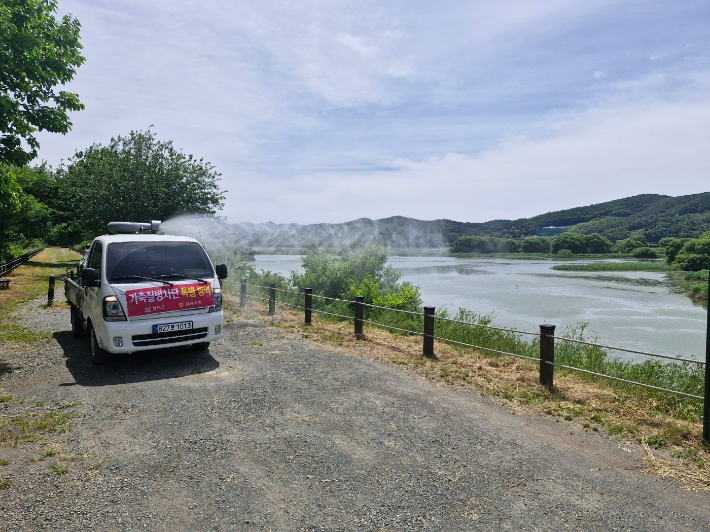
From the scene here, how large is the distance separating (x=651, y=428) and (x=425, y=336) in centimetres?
421

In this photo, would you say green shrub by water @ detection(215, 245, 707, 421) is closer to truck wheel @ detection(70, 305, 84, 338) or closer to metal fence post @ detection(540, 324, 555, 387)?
metal fence post @ detection(540, 324, 555, 387)

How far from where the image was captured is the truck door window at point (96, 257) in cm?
771

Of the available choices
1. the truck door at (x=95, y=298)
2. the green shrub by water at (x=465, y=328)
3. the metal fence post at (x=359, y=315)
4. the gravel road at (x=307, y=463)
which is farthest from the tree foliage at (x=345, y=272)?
the gravel road at (x=307, y=463)

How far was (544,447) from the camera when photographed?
4.80 m

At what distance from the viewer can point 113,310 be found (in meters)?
6.93

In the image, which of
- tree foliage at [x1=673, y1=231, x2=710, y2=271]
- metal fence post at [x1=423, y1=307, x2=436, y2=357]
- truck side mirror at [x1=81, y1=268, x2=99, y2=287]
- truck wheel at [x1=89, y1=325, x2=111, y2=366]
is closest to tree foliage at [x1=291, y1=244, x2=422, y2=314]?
metal fence post at [x1=423, y1=307, x2=436, y2=357]

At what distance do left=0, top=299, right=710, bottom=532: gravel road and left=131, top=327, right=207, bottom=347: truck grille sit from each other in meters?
0.53

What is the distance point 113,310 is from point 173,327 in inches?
35.1

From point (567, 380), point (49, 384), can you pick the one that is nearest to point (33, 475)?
point (49, 384)

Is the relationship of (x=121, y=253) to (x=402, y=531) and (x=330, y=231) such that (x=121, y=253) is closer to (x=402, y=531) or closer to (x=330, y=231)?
(x=402, y=531)

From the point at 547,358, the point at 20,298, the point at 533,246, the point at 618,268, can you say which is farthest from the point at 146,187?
the point at 533,246

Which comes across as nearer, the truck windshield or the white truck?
the white truck

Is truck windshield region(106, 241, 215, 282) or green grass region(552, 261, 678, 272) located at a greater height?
truck windshield region(106, 241, 215, 282)

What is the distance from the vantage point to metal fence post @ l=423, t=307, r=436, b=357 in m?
8.82
